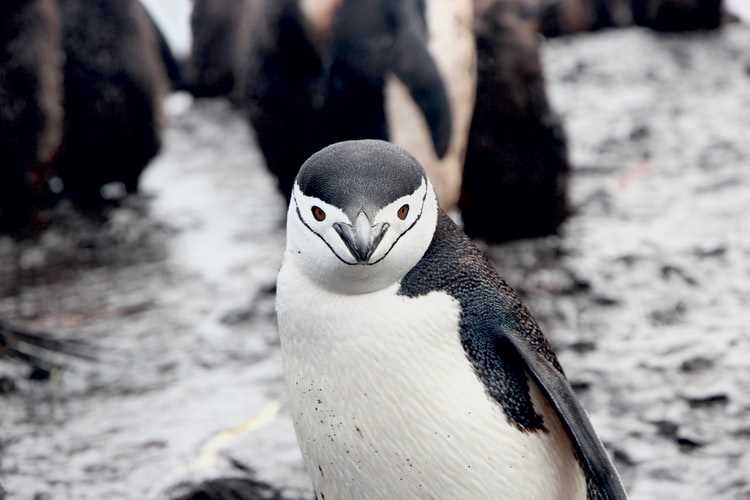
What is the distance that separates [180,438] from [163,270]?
1684 millimetres

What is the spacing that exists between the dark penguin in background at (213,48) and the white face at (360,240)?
5.89 m

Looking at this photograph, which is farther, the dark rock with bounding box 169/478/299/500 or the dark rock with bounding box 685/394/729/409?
the dark rock with bounding box 685/394/729/409

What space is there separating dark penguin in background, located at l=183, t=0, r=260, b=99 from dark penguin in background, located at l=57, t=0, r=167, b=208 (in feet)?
5.98

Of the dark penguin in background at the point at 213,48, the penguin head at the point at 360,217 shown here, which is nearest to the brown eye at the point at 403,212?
the penguin head at the point at 360,217

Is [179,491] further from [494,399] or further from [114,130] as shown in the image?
[114,130]

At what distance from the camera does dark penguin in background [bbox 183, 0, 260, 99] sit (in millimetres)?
7906

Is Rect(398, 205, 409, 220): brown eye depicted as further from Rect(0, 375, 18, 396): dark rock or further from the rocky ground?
Rect(0, 375, 18, 396): dark rock

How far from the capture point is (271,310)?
13.5ft

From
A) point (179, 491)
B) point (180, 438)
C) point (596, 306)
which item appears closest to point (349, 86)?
point (596, 306)

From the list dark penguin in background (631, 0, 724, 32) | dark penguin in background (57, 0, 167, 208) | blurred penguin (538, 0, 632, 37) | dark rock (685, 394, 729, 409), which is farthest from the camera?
blurred penguin (538, 0, 632, 37)

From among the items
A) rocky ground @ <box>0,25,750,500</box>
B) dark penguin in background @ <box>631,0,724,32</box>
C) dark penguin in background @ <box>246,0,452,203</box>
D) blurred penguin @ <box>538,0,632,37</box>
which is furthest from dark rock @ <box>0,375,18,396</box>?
blurred penguin @ <box>538,0,632,37</box>

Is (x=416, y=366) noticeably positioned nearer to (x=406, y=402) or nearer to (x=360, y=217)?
(x=406, y=402)

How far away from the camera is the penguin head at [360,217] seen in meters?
1.87

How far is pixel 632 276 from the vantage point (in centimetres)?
414
